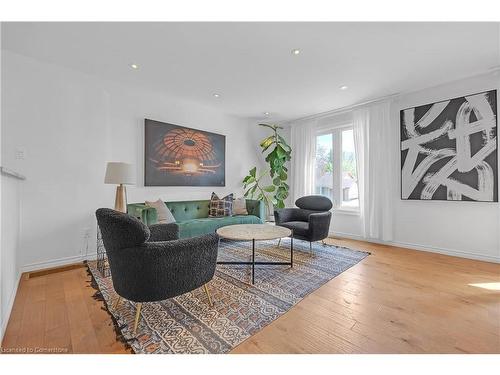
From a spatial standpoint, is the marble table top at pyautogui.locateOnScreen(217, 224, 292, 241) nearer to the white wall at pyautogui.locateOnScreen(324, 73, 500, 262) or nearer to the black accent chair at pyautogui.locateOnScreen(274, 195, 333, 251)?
the black accent chair at pyautogui.locateOnScreen(274, 195, 333, 251)

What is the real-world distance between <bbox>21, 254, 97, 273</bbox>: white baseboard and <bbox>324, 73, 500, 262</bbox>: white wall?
4.78 meters

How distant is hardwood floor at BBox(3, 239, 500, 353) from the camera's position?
4.74ft

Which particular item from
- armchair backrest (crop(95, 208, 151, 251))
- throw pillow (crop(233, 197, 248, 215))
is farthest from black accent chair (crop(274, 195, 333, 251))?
armchair backrest (crop(95, 208, 151, 251))

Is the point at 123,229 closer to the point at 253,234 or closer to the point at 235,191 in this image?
the point at 253,234

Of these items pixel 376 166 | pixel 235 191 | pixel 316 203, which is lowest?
pixel 316 203

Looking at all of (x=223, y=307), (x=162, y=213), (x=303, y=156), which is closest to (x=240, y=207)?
(x=162, y=213)

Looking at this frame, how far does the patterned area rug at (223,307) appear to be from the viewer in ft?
4.82

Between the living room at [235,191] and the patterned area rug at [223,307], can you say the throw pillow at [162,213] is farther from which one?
the patterned area rug at [223,307]

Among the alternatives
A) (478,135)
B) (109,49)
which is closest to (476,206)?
(478,135)

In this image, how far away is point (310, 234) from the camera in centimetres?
330

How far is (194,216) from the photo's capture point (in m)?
3.97

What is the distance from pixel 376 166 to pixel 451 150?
101 cm
